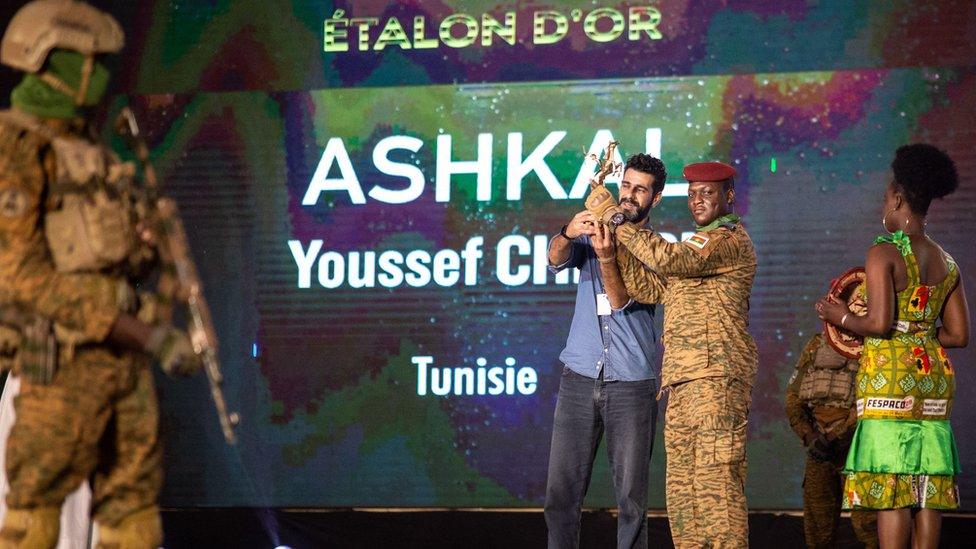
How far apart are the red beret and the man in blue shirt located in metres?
0.25

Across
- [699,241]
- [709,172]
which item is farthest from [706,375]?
[709,172]

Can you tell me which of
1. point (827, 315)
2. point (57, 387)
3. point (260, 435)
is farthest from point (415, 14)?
point (57, 387)

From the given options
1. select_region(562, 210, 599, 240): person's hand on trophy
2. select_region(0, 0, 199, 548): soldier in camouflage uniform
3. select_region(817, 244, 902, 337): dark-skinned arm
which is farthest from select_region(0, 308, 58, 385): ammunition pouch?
select_region(817, 244, 902, 337): dark-skinned arm

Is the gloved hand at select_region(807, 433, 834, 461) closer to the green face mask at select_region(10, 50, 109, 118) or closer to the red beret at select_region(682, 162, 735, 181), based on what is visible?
the red beret at select_region(682, 162, 735, 181)

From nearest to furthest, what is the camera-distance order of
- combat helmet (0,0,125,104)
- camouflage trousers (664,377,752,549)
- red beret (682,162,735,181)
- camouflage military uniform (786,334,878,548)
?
1. combat helmet (0,0,125,104)
2. camouflage trousers (664,377,752,549)
3. red beret (682,162,735,181)
4. camouflage military uniform (786,334,878,548)

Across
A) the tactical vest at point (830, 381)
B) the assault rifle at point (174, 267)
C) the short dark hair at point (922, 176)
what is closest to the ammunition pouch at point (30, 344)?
the assault rifle at point (174, 267)

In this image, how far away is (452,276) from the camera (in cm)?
563

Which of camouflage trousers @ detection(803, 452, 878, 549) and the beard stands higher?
the beard

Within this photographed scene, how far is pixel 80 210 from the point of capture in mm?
2662

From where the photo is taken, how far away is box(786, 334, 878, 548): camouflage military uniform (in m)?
4.66

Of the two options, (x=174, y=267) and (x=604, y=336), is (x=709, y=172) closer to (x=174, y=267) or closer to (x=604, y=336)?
(x=604, y=336)

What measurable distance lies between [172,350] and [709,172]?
2.05 metres

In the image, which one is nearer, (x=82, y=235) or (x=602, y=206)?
(x=82, y=235)

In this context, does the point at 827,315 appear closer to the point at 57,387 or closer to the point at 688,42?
the point at 688,42
